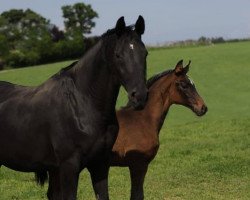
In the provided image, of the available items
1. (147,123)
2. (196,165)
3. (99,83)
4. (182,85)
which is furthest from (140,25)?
(196,165)

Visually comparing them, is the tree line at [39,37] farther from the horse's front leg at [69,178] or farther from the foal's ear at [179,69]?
the horse's front leg at [69,178]

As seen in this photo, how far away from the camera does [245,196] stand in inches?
316

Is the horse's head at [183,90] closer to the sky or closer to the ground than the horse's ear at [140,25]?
closer to the ground

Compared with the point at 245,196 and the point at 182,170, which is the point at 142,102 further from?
the point at 182,170

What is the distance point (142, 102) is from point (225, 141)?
417 inches

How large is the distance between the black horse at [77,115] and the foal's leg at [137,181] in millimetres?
1769

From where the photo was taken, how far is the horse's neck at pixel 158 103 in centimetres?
654

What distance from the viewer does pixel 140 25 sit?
4039 mm

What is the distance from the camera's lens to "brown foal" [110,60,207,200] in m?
6.20

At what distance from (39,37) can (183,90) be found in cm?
5671

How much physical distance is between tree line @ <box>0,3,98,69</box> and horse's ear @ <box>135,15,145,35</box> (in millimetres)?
39118

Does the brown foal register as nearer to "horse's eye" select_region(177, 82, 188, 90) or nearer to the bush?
"horse's eye" select_region(177, 82, 188, 90)

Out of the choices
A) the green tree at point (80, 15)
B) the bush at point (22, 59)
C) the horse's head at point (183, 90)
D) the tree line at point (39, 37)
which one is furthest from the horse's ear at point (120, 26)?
the green tree at point (80, 15)

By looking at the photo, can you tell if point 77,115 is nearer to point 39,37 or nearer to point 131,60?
point 131,60
